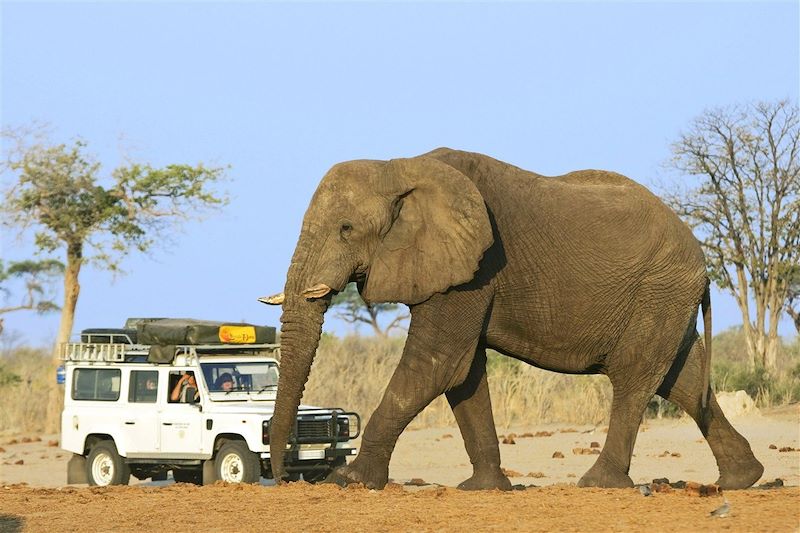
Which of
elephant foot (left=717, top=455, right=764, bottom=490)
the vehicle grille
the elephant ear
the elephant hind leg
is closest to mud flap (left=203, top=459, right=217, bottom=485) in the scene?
the vehicle grille

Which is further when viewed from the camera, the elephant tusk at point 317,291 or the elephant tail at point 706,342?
the elephant tail at point 706,342

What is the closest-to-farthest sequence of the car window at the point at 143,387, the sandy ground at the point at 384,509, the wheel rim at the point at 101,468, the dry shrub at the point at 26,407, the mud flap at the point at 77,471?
the sandy ground at the point at 384,509 < the car window at the point at 143,387 < the wheel rim at the point at 101,468 < the mud flap at the point at 77,471 < the dry shrub at the point at 26,407

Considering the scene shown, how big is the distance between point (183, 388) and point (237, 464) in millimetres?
1641

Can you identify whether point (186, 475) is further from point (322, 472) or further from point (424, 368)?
point (424, 368)

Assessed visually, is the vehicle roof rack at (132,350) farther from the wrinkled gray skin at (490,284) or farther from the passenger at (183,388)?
the wrinkled gray skin at (490,284)

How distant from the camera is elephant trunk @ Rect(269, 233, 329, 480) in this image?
12.9m

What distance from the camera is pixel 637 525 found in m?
10.4

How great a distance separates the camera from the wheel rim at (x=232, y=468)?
61.2 ft

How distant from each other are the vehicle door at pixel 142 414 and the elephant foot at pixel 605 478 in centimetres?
799

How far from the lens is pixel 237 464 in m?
18.7

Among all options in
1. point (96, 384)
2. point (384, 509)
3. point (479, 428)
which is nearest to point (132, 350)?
point (96, 384)

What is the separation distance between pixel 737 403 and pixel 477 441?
1406 cm

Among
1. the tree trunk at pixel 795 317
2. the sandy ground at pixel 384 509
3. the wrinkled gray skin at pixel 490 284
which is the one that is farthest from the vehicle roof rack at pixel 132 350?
the tree trunk at pixel 795 317

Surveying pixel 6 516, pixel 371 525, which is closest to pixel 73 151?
pixel 6 516
